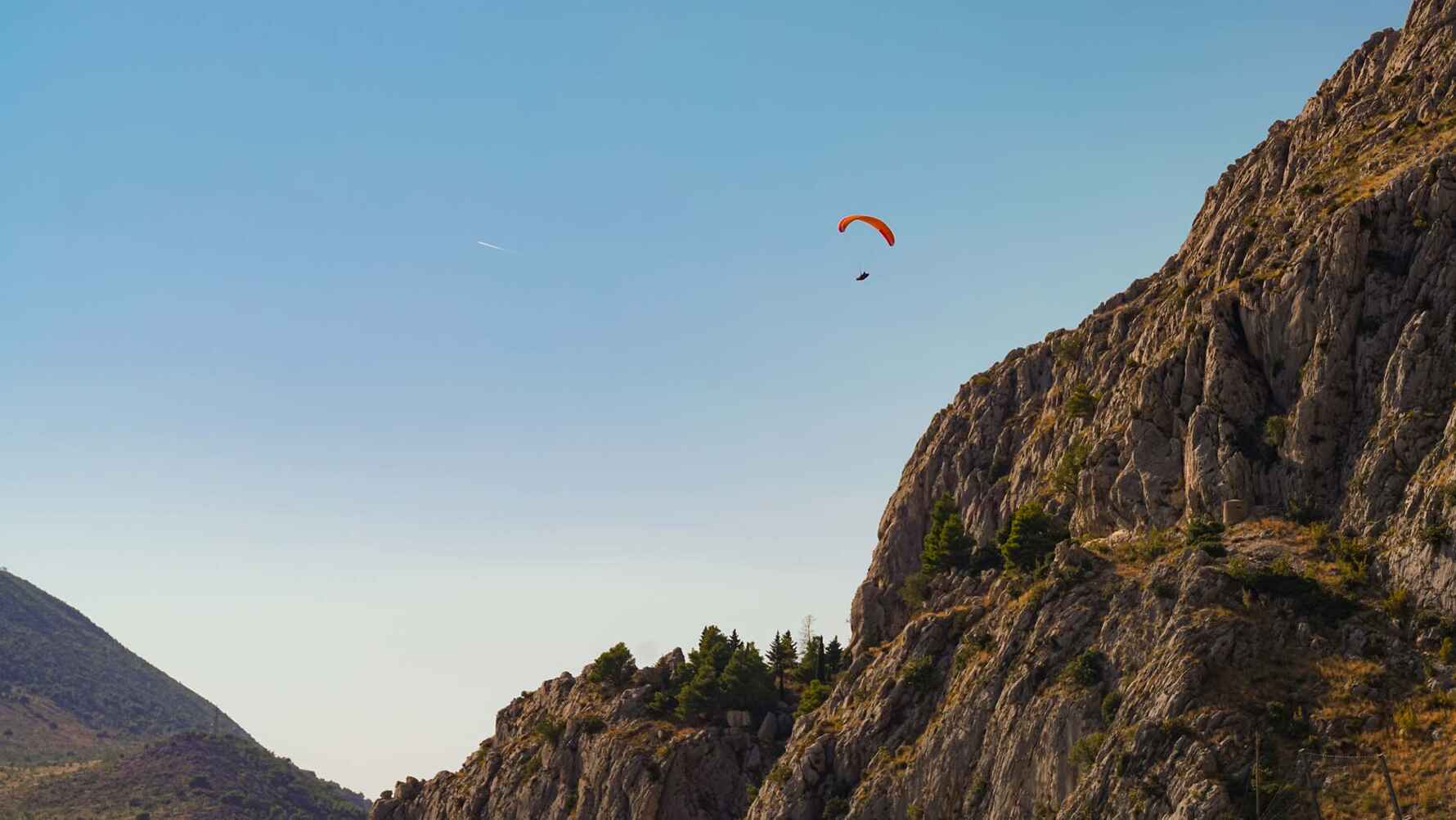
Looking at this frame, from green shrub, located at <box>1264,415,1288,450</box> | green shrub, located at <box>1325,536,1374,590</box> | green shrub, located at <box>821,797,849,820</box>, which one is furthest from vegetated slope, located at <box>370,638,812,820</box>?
green shrub, located at <box>1325,536,1374,590</box>

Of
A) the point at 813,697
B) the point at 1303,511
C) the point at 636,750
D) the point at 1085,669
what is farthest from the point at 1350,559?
the point at 636,750

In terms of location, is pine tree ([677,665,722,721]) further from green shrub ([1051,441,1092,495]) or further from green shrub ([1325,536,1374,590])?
green shrub ([1325,536,1374,590])

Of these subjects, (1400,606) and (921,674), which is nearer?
(1400,606)

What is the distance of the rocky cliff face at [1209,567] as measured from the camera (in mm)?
85750

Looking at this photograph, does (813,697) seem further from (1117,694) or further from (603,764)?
(1117,694)

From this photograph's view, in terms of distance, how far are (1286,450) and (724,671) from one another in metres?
61.2

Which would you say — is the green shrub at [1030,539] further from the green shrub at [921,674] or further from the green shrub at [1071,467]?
the green shrub at [921,674]

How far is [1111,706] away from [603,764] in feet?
194

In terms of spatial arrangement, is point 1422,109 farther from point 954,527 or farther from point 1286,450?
point 954,527

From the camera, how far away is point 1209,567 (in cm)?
9462

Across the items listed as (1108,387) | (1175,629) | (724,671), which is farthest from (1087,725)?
(724,671)

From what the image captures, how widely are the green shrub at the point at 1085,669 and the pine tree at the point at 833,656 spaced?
4941cm

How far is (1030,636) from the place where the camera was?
102 m

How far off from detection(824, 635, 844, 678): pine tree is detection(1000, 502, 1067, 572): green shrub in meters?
31.1
